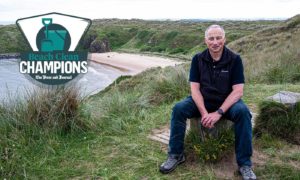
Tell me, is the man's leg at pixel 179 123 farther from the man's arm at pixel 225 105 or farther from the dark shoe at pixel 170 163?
the man's arm at pixel 225 105

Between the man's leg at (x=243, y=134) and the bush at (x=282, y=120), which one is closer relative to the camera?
the man's leg at (x=243, y=134)

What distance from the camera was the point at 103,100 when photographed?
639cm

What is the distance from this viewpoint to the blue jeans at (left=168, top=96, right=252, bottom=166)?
12.5ft

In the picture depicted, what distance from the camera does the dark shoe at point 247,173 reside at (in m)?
3.70

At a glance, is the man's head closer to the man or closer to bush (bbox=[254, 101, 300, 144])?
the man

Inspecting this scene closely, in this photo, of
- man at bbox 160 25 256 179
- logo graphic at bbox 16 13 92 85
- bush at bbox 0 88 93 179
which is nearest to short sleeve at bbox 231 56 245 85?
man at bbox 160 25 256 179

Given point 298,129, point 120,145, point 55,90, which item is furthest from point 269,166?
point 55,90

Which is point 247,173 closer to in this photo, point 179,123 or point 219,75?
point 179,123

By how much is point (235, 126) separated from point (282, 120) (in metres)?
0.95

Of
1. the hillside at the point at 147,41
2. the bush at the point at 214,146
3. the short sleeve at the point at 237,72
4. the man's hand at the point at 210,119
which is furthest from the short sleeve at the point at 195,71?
the hillside at the point at 147,41

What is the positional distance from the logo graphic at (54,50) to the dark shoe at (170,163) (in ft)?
7.86

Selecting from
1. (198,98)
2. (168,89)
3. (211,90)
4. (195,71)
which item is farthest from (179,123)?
(168,89)

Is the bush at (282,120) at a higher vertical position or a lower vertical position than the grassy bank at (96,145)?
higher

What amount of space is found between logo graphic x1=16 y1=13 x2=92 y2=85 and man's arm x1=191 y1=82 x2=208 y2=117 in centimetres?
232
